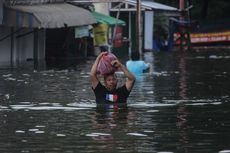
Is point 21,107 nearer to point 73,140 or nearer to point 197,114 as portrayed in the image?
point 197,114

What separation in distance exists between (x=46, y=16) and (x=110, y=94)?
20.2m

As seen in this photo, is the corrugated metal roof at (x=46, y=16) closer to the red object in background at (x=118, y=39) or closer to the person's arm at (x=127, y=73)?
the red object in background at (x=118, y=39)

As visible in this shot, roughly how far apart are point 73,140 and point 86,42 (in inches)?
1395

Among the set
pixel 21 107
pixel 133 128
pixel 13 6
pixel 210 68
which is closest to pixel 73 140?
pixel 133 128

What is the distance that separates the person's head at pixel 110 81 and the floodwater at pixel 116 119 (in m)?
0.49

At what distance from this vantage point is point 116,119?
14133 mm

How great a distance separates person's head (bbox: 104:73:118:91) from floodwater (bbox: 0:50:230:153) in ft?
1.62

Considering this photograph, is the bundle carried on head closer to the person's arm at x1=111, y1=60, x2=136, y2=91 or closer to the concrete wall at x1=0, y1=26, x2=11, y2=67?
the person's arm at x1=111, y1=60, x2=136, y2=91

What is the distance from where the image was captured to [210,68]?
32.2 meters

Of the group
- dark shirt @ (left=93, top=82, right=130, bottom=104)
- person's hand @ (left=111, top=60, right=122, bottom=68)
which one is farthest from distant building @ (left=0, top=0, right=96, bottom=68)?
person's hand @ (left=111, top=60, right=122, bottom=68)

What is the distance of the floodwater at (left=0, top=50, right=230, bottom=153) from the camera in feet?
36.1

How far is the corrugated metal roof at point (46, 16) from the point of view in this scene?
115 ft

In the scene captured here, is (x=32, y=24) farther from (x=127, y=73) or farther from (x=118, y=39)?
(x=127, y=73)

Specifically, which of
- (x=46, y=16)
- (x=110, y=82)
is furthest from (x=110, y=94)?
(x=46, y=16)
